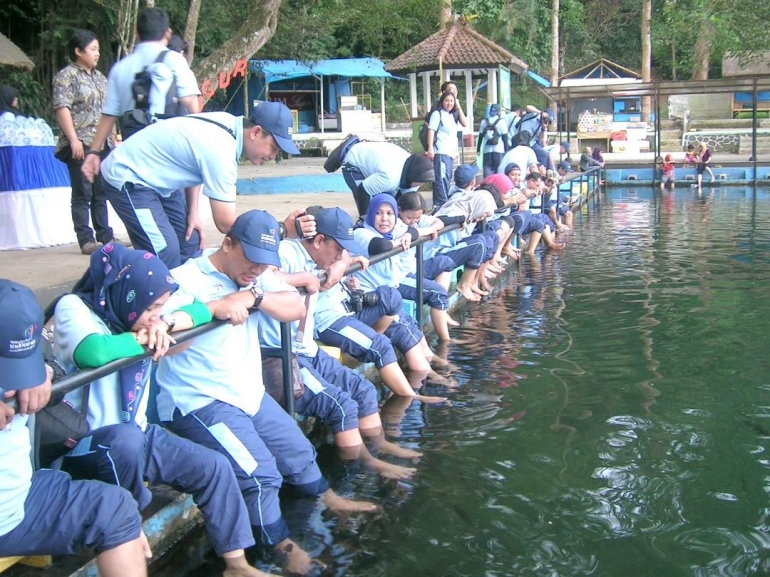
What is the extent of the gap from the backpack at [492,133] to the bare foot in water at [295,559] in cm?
1100

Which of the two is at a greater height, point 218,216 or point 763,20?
point 763,20

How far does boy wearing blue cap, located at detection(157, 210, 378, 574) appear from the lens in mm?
3754

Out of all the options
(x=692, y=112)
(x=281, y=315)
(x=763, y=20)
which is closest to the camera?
(x=281, y=315)

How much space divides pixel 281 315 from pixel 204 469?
3.16ft

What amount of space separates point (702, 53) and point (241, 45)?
93.3 feet

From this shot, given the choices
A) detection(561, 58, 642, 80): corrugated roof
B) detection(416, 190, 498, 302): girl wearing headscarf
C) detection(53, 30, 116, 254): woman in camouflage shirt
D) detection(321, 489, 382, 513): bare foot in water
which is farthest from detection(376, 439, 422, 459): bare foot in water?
detection(561, 58, 642, 80): corrugated roof

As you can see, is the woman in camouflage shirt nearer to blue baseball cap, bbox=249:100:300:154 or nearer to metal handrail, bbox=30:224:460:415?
blue baseball cap, bbox=249:100:300:154

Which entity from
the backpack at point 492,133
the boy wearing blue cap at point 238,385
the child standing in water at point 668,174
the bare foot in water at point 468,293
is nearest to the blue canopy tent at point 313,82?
the child standing in water at point 668,174

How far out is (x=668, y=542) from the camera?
3936mm

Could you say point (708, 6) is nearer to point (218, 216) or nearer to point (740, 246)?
point (740, 246)

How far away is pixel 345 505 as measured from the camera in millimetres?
Answer: 4281

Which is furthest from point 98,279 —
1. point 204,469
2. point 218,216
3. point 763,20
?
point 763,20

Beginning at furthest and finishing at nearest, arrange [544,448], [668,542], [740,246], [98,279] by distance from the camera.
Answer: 1. [740,246]
2. [544,448]
3. [668,542]
4. [98,279]

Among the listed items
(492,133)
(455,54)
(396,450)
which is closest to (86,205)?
(396,450)
